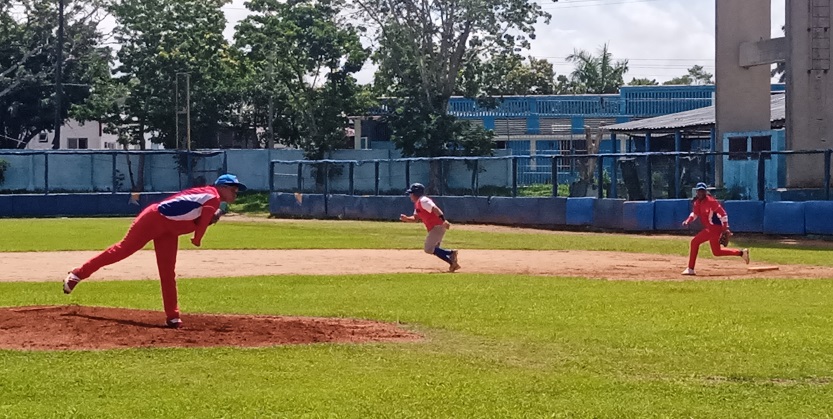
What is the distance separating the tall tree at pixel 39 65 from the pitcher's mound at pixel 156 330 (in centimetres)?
6149

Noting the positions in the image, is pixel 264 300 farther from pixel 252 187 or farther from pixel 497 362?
pixel 252 187

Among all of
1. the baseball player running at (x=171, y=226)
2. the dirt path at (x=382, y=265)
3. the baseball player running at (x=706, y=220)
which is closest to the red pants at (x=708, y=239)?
the baseball player running at (x=706, y=220)

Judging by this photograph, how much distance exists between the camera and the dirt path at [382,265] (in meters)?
19.6

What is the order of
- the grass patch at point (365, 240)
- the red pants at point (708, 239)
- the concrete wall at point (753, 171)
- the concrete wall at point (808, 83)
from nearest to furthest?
the red pants at point (708, 239), the grass patch at point (365, 240), the concrete wall at point (808, 83), the concrete wall at point (753, 171)

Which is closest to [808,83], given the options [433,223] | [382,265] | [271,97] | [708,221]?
[708,221]

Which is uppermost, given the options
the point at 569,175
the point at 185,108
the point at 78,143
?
the point at 185,108

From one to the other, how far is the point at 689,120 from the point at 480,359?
1442 inches

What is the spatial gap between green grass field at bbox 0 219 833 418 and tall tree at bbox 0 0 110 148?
5721 cm

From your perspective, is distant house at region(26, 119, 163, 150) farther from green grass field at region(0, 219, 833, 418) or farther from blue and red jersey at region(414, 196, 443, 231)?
green grass field at region(0, 219, 833, 418)

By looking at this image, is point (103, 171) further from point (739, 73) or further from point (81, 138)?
point (81, 138)

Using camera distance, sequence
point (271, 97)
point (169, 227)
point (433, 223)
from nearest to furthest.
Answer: point (169, 227) < point (433, 223) < point (271, 97)

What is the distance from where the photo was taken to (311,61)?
59750 mm

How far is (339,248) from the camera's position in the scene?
26.6 meters

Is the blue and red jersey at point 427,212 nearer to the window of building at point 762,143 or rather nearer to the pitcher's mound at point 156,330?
the pitcher's mound at point 156,330
